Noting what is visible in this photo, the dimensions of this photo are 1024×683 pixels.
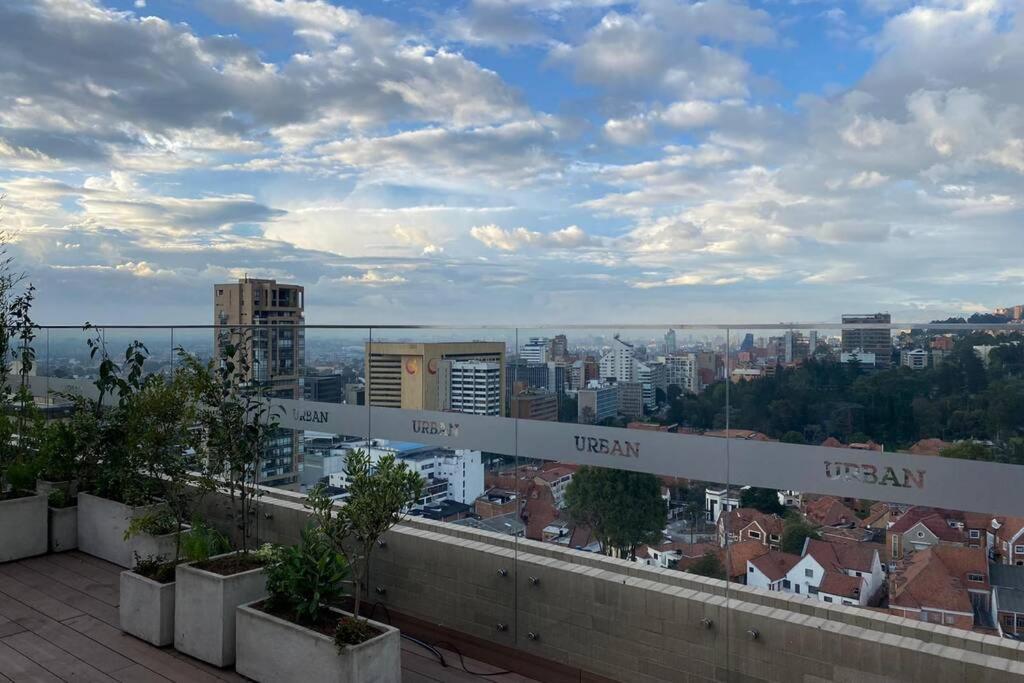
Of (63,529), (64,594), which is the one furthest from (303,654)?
(63,529)

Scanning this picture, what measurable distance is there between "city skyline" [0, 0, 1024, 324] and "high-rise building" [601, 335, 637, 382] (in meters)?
2.27

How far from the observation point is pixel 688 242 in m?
10.6

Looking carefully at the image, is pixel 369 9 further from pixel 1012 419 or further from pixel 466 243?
pixel 1012 419

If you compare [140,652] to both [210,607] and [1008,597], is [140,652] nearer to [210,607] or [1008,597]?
[210,607]

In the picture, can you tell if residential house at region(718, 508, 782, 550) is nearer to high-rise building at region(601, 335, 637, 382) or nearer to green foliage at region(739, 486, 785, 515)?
green foliage at region(739, 486, 785, 515)

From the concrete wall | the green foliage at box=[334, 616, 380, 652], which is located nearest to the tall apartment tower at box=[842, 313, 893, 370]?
the concrete wall

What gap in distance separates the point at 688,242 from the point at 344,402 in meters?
6.91

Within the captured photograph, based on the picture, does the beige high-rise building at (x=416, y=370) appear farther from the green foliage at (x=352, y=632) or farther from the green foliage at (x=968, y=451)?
the green foliage at (x=968, y=451)

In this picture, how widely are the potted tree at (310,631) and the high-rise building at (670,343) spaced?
80.2 inches

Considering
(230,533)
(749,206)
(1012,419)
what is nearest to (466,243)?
(749,206)

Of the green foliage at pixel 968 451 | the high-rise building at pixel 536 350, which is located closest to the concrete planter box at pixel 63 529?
the high-rise building at pixel 536 350

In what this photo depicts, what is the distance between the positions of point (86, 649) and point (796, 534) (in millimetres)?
4226

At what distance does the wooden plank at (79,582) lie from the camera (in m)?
5.23

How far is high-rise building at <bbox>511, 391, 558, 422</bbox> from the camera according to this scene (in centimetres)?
407
